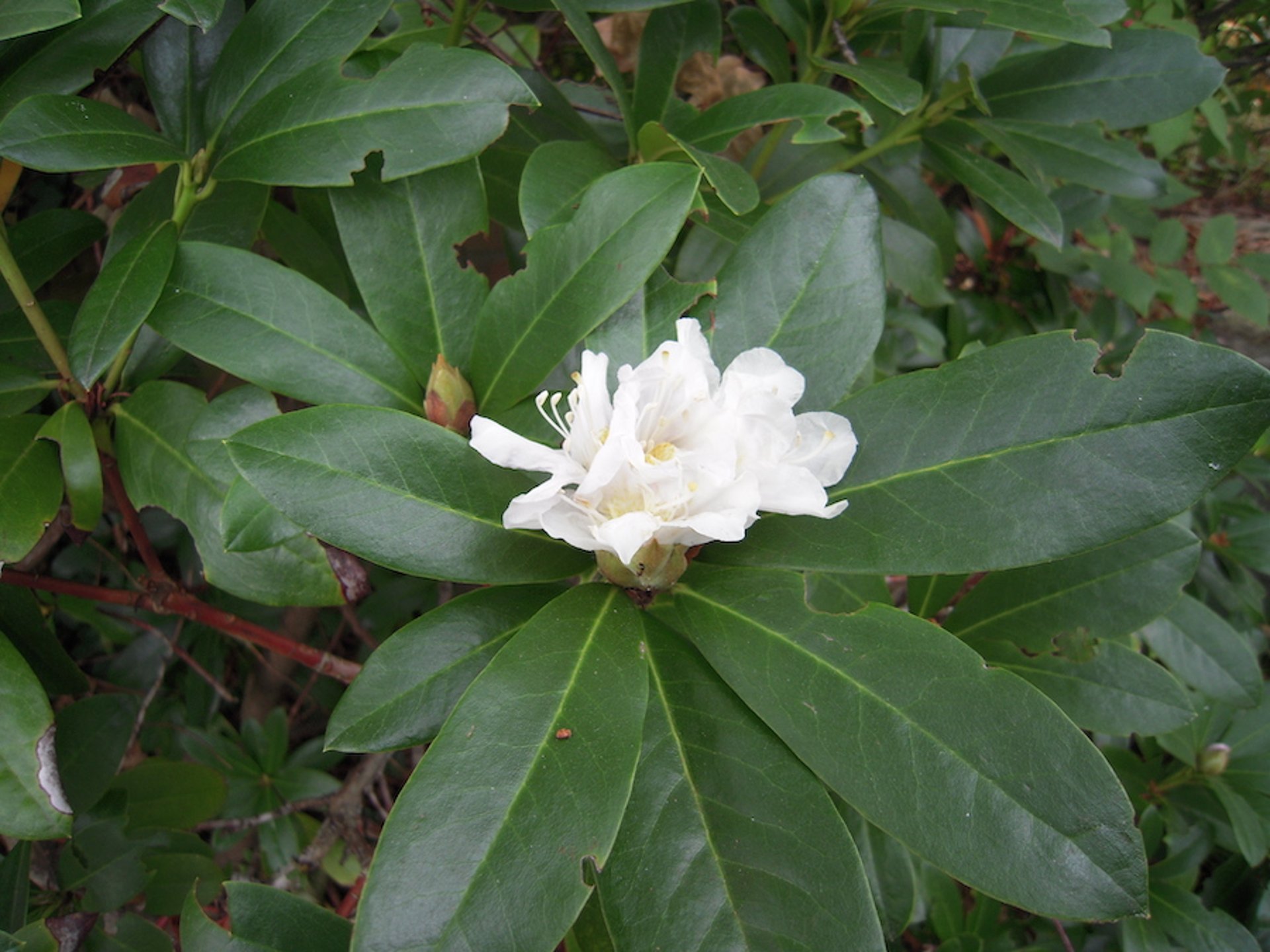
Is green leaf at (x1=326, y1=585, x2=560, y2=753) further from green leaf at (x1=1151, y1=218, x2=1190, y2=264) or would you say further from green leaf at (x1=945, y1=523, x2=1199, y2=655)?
green leaf at (x1=1151, y1=218, x2=1190, y2=264)

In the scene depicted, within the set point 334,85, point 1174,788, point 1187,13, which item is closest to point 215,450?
point 334,85

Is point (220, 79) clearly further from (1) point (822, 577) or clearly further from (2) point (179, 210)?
(1) point (822, 577)

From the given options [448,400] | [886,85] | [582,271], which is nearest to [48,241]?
[448,400]

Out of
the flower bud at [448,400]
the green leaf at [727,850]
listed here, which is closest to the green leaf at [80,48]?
the flower bud at [448,400]

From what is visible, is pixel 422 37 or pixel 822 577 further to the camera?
pixel 422 37

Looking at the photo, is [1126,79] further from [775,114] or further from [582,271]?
[582,271]

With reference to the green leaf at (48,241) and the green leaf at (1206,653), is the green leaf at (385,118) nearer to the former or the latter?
the green leaf at (48,241)
